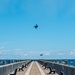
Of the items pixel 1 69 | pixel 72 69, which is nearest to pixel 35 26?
pixel 1 69

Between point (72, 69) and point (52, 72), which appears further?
point (52, 72)

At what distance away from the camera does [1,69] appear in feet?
103

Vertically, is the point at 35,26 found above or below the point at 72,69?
above

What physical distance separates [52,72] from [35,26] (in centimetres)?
1063

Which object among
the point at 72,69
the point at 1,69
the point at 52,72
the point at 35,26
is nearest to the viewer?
the point at 72,69

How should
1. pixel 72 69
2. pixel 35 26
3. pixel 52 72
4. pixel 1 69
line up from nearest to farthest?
pixel 72 69 < pixel 1 69 < pixel 35 26 < pixel 52 72

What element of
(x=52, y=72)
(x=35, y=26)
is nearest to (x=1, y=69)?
(x=35, y=26)

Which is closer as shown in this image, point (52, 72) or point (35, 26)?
point (35, 26)

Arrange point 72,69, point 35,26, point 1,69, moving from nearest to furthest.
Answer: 1. point 72,69
2. point 1,69
3. point 35,26

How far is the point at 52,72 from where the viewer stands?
141 feet

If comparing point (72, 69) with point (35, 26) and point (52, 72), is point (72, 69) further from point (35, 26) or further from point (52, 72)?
point (52, 72)

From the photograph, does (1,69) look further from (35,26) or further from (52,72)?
(52,72)

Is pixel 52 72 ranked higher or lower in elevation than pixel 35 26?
lower

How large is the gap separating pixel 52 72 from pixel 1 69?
1277cm
